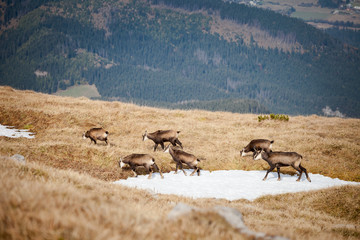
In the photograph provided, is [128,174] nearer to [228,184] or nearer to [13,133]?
[228,184]

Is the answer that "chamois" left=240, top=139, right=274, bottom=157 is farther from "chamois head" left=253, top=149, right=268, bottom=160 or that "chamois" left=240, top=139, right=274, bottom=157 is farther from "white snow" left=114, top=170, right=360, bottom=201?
"white snow" left=114, top=170, right=360, bottom=201

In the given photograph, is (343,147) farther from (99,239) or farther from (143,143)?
(99,239)

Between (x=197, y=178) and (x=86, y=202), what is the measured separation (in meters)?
13.4

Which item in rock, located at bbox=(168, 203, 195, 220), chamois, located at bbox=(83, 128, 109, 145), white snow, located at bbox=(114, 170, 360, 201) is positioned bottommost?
chamois, located at bbox=(83, 128, 109, 145)

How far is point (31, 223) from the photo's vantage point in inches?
194

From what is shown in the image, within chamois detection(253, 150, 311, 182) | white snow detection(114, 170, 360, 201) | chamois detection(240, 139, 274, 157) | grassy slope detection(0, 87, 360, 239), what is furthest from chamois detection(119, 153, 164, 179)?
chamois detection(240, 139, 274, 157)

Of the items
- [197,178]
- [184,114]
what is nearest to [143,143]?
[197,178]

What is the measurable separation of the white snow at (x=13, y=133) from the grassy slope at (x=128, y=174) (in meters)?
0.96

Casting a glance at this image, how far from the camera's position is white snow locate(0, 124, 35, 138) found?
26141mm

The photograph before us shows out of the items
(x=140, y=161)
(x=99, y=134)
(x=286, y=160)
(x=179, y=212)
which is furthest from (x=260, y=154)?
(x=179, y=212)

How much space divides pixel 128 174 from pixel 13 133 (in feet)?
49.2

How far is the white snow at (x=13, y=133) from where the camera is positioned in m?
26.1

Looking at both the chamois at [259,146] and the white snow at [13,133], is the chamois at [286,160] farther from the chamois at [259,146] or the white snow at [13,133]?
the white snow at [13,133]

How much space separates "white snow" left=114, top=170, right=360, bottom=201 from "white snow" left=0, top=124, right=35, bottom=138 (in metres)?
14.1
